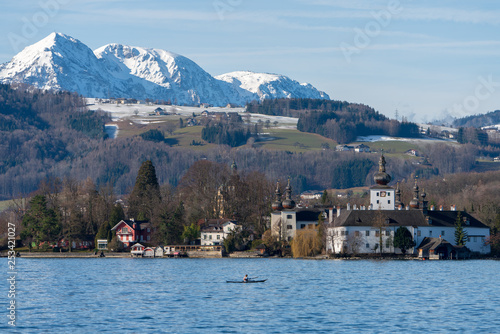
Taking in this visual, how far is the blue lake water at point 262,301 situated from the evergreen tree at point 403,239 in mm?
26011

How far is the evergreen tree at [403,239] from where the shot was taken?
4560 inches

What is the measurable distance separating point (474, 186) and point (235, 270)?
388 feet

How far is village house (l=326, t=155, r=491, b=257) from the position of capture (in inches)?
4601

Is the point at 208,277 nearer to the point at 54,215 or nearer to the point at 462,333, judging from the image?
the point at 462,333

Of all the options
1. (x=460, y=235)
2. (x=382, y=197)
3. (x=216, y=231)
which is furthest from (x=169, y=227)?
(x=460, y=235)

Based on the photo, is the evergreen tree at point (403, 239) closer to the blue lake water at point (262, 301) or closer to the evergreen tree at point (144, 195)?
the blue lake water at point (262, 301)

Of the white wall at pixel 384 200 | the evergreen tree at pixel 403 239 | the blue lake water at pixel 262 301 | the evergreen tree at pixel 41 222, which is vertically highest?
the white wall at pixel 384 200

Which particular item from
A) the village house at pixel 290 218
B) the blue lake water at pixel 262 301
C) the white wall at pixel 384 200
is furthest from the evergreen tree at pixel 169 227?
the blue lake water at pixel 262 301

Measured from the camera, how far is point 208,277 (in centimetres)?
8094

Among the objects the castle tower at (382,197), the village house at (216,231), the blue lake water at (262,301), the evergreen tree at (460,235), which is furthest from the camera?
the village house at (216,231)

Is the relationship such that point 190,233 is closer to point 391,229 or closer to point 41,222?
point 41,222

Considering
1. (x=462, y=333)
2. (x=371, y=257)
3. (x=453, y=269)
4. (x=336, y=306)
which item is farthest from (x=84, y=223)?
(x=462, y=333)

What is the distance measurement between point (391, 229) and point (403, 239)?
3.08m

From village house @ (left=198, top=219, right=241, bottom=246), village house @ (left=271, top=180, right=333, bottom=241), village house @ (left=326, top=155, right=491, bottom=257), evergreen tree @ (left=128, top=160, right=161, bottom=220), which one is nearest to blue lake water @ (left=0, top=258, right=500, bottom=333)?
village house @ (left=326, top=155, right=491, bottom=257)
